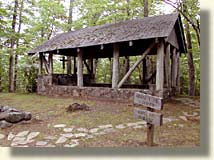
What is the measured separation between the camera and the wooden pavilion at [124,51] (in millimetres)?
6609

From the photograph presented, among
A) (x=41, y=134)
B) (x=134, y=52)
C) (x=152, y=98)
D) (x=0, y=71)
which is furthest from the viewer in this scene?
(x=0, y=71)

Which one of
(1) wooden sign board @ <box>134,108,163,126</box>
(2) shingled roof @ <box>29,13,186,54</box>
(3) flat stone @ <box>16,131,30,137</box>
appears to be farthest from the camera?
(2) shingled roof @ <box>29,13,186,54</box>

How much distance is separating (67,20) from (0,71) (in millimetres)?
4861

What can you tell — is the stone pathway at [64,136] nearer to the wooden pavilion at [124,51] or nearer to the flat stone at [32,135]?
the flat stone at [32,135]

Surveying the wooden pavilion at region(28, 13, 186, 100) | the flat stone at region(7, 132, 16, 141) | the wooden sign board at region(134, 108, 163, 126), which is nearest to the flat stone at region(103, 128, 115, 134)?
the wooden sign board at region(134, 108, 163, 126)

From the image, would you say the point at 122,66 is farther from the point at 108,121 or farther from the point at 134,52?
the point at 108,121

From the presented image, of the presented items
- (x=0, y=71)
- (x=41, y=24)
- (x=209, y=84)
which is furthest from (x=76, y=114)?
(x=41, y=24)

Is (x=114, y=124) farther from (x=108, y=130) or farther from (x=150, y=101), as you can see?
(x=150, y=101)

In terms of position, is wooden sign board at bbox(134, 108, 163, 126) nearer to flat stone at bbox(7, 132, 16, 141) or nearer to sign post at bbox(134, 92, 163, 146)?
sign post at bbox(134, 92, 163, 146)

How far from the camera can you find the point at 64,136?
12.7ft

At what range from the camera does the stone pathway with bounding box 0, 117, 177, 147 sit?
3.59 metres

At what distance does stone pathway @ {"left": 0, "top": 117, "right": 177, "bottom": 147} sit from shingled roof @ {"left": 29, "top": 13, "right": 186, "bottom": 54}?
2.99m

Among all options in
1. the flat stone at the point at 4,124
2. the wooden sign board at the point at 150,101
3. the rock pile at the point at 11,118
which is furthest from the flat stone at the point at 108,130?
the flat stone at the point at 4,124

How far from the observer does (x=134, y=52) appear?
9.73 metres
